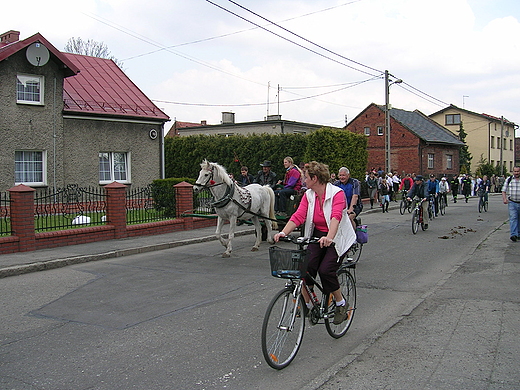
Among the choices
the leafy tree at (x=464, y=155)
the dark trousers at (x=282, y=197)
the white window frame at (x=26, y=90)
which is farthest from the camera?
the leafy tree at (x=464, y=155)

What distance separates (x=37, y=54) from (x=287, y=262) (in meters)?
18.4

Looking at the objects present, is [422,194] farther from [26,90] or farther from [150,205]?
[26,90]

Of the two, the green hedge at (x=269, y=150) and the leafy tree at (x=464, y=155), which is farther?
the leafy tree at (x=464, y=155)

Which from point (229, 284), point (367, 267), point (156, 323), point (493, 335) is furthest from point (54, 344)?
point (367, 267)

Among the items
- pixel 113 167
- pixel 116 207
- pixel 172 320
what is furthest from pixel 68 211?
pixel 113 167

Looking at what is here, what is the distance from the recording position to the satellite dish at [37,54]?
1975 cm

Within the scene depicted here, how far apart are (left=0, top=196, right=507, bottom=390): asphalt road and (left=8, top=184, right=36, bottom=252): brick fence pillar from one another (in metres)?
1.85

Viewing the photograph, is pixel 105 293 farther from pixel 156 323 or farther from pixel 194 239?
pixel 194 239

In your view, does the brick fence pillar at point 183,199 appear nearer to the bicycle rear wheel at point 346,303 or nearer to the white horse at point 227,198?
the white horse at point 227,198

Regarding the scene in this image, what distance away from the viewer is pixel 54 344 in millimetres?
5918

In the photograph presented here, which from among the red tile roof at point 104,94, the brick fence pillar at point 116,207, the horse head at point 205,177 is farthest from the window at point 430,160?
the horse head at point 205,177

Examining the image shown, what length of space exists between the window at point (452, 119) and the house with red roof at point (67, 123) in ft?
176

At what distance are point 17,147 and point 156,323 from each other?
15.7 metres

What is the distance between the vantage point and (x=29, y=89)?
66.6 feet
